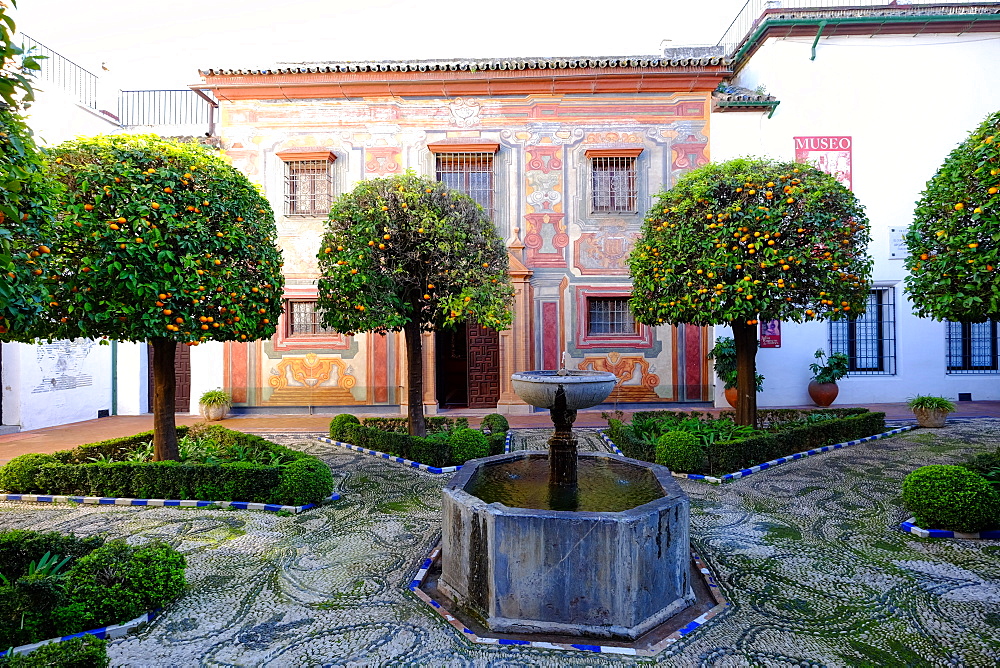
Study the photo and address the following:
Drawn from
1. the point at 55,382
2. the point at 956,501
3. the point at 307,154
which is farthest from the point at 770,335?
the point at 55,382

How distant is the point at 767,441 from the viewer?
22.8 ft

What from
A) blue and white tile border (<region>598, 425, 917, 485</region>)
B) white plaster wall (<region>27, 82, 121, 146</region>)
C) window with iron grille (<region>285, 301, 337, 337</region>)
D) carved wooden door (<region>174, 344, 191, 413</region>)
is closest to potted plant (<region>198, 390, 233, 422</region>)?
carved wooden door (<region>174, 344, 191, 413</region>)

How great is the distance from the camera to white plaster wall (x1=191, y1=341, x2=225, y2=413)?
11773 millimetres

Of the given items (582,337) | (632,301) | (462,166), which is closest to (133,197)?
(632,301)

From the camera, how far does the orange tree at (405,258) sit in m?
7.04

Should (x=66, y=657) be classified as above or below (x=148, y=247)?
below

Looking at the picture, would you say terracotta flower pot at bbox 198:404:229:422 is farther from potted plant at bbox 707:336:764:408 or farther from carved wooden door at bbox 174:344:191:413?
potted plant at bbox 707:336:764:408

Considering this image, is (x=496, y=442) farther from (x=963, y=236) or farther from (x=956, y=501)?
(x=963, y=236)

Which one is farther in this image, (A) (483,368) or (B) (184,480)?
(A) (483,368)

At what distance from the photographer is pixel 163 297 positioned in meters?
5.20

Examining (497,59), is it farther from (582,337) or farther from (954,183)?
(954,183)

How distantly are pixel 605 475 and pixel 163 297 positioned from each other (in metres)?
4.72

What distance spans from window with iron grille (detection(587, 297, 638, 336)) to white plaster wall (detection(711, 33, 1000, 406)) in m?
3.25

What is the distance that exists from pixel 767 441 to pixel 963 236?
10.4 ft
